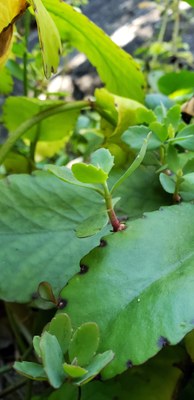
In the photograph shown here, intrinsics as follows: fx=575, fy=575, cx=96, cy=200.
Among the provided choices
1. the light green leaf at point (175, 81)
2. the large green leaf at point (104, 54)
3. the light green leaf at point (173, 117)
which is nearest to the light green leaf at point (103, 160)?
the light green leaf at point (173, 117)

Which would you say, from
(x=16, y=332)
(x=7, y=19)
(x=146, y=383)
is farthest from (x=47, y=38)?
(x=16, y=332)

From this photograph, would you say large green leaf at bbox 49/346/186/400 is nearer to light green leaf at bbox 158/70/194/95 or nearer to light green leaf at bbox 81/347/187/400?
light green leaf at bbox 81/347/187/400

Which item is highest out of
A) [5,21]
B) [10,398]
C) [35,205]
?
[5,21]

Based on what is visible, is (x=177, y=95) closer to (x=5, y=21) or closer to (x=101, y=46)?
(x=101, y=46)

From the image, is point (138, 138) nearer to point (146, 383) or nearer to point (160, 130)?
point (160, 130)

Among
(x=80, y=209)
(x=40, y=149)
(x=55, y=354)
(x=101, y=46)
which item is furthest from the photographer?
(x=40, y=149)

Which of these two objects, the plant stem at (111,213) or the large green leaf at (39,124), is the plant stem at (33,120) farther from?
the plant stem at (111,213)

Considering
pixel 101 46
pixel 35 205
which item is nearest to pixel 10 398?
pixel 35 205
